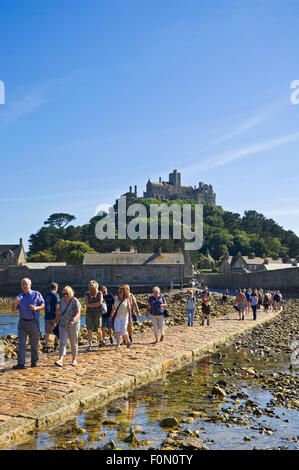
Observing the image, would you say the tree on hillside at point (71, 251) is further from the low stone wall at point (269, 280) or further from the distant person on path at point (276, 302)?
the distant person on path at point (276, 302)

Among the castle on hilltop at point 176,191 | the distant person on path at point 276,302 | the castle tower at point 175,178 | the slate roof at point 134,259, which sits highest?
the castle tower at point 175,178

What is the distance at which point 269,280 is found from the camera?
5141 centimetres

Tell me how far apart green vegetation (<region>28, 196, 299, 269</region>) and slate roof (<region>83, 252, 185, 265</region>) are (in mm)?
14460

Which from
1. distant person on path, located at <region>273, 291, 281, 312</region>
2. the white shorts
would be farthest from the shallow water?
distant person on path, located at <region>273, 291, 281, 312</region>

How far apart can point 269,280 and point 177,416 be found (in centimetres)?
4735

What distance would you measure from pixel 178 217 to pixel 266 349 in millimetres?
110428

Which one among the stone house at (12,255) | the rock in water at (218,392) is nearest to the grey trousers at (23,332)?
the rock in water at (218,392)

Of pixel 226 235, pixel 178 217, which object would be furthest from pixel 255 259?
pixel 178 217

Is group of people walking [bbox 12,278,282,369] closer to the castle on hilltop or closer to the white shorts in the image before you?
the white shorts

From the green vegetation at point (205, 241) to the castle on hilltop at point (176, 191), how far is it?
21.5m

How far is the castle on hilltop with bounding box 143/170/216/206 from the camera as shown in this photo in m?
164

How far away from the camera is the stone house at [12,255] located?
262 ft
